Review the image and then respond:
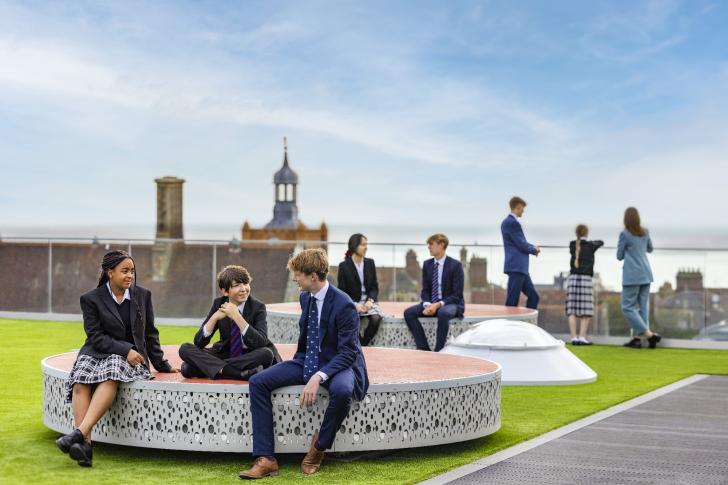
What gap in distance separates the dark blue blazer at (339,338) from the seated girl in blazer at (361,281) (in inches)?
215

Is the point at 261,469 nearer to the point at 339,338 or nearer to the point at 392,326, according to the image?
the point at 339,338

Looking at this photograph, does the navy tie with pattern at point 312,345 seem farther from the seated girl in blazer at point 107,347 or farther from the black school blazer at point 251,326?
the seated girl in blazer at point 107,347

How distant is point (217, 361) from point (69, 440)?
1.05 meters

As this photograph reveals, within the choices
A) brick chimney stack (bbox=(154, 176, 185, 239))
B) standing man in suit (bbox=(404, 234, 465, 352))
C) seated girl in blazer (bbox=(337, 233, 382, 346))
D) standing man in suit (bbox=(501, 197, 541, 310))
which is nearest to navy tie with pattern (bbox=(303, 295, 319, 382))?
seated girl in blazer (bbox=(337, 233, 382, 346))

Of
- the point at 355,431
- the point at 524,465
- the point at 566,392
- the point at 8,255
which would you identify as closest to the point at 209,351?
the point at 355,431

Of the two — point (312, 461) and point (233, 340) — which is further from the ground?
point (233, 340)

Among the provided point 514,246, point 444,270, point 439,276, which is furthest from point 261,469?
point 514,246

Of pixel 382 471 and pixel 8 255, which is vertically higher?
pixel 8 255

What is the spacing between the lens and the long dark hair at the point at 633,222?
51.7 feet

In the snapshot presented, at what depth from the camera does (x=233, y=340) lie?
7.28 meters

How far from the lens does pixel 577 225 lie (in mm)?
16719

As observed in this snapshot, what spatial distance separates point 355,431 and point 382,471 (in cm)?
32

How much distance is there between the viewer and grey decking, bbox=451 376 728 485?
6582 mm

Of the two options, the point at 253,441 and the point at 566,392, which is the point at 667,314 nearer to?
the point at 566,392
